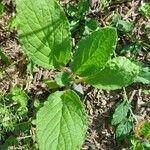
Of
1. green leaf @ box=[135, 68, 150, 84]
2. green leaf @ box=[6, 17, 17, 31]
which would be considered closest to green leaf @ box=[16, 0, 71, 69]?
green leaf @ box=[6, 17, 17, 31]

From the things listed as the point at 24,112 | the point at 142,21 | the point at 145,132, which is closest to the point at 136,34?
the point at 142,21

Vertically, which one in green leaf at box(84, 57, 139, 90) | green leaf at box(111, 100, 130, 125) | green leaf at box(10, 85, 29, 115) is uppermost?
green leaf at box(84, 57, 139, 90)

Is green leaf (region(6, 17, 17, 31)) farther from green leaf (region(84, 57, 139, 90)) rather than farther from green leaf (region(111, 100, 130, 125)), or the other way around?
green leaf (region(111, 100, 130, 125))

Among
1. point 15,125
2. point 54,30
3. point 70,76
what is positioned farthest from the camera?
point 15,125

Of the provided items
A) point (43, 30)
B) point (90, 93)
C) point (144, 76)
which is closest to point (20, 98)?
point (90, 93)

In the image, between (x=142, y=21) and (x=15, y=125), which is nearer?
(x=15, y=125)

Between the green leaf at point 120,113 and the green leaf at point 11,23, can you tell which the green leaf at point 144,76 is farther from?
the green leaf at point 11,23

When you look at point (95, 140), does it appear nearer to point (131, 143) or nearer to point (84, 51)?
point (131, 143)

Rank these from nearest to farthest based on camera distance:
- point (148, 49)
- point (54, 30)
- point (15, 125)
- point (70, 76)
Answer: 1. point (54, 30)
2. point (70, 76)
3. point (15, 125)
4. point (148, 49)
